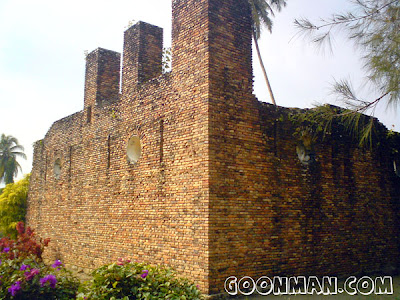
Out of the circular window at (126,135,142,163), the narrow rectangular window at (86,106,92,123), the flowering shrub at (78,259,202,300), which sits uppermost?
the narrow rectangular window at (86,106,92,123)

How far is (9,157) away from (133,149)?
30.2 m

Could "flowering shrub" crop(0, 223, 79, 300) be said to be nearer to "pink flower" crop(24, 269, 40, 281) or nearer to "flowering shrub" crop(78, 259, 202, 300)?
"pink flower" crop(24, 269, 40, 281)

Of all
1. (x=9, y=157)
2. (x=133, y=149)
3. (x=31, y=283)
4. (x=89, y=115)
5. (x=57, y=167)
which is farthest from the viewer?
(x=9, y=157)

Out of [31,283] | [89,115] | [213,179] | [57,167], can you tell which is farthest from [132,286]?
[57,167]

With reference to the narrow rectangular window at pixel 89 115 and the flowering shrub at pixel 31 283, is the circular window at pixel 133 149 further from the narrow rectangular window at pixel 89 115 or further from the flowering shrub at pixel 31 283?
the flowering shrub at pixel 31 283

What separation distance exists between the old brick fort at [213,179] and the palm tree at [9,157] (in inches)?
1021

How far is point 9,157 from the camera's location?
35.9 m

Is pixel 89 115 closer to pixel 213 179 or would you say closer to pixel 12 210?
pixel 213 179

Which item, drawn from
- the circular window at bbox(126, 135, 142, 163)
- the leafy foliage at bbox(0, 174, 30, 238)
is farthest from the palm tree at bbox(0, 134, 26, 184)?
the circular window at bbox(126, 135, 142, 163)

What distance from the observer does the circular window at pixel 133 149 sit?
32.4ft

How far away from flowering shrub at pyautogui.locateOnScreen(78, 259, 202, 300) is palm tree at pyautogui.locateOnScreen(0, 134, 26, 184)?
30.9 metres

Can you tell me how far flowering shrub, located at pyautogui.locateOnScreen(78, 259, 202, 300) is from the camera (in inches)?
249

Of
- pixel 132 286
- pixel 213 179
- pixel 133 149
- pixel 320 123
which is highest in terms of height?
pixel 320 123

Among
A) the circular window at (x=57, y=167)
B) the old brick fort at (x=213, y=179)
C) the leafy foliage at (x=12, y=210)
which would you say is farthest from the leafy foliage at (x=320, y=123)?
the leafy foliage at (x=12, y=210)
